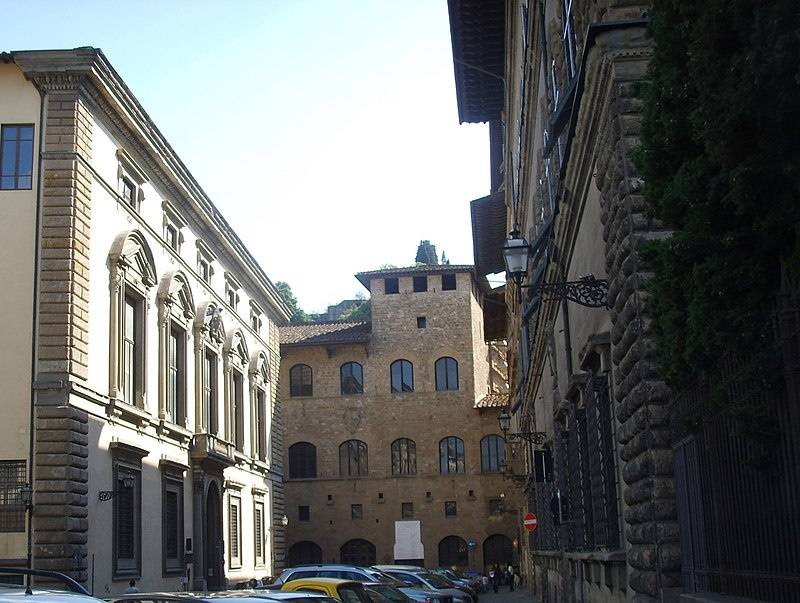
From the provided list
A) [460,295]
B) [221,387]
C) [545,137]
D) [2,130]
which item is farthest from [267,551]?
[545,137]

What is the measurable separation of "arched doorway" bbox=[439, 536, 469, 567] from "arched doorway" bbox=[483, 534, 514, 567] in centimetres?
102

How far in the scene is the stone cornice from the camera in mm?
27828

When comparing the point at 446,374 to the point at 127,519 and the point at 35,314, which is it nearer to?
the point at 127,519

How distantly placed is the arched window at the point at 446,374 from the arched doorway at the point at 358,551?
882 centimetres

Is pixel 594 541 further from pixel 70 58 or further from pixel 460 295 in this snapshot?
pixel 460 295

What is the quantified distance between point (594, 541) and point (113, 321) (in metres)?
17.1

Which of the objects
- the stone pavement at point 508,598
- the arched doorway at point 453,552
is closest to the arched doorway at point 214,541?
the stone pavement at point 508,598

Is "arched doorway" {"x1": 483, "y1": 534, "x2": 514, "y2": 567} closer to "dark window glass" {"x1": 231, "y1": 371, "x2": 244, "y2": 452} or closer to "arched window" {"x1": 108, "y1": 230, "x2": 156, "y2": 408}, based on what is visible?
"dark window glass" {"x1": 231, "y1": 371, "x2": 244, "y2": 452}

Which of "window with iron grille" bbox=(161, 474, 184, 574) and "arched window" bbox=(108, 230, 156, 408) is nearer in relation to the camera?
"arched window" bbox=(108, 230, 156, 408)

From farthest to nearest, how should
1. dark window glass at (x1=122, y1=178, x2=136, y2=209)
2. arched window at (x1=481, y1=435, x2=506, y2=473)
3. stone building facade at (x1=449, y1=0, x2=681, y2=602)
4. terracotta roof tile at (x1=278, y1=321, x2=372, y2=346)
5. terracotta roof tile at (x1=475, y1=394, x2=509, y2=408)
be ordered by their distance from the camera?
terracotta roof tile at (x1=278, y1=321, x2=372, y2=346) → terracotta roof tile at (x1=475, y1=394, x2=509, y2=408) → arched window at (x1=481, y1=435, x2=506, y2=473) → dark window glass at (x1=122, y1=178, x2=136, y2=209) → stone building facade at (x1=449, y1=0, x2=681, y2=602)

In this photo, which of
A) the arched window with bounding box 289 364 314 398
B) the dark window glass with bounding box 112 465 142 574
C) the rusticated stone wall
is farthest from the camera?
the arched window with bounding box 289 364 314 398

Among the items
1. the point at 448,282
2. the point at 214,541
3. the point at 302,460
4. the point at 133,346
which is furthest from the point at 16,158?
the point at 448,282

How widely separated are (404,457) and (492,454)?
457cm

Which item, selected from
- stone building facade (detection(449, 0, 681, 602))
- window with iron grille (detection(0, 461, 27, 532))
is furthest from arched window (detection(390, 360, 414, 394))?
window with iron grille (detection(0, 461, 27, 532))
